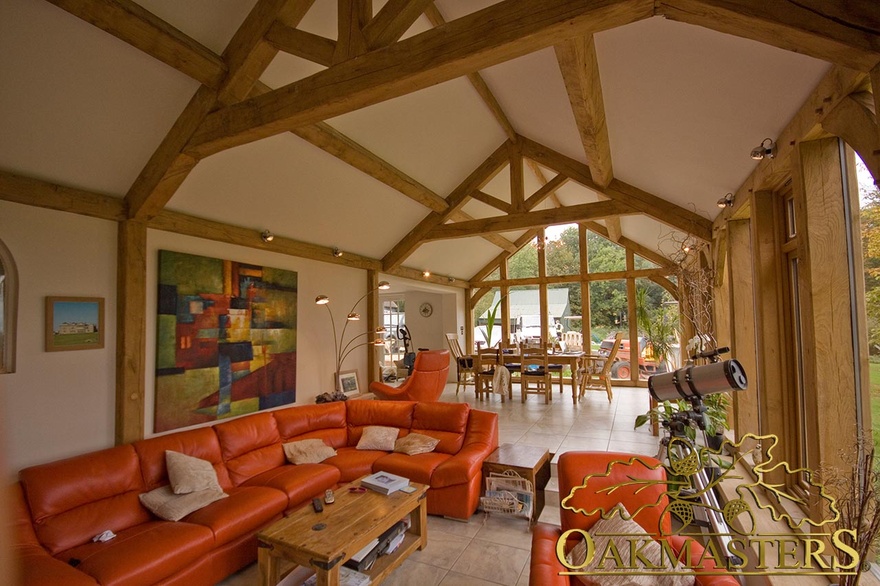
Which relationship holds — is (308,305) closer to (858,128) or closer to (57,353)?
(57,353)

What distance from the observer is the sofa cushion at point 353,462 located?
3.97 meters

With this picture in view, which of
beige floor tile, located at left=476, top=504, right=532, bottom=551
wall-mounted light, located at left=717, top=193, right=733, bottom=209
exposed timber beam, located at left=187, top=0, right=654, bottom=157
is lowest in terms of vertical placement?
beige floor tile, located at left=476, top=504, right=532, bottom=551

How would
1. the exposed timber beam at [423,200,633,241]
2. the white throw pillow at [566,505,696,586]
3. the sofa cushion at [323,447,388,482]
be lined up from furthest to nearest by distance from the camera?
1. the exposed timber beam at [423,200,633,241]
2. the sofa cushion at [323,447,388,482]
3. the white throw pillow at [566,505,696,586]

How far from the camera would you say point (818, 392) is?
214 centimetres

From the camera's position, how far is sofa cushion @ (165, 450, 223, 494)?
3197mm

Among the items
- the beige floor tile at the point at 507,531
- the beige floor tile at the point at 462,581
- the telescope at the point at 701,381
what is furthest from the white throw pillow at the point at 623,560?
the beige floor tile at the point at 507,531

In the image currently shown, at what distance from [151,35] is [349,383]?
4.62 m

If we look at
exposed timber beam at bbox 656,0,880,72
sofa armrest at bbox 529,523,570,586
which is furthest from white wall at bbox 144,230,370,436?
exposed timber beam at bbox 656,0,880,72

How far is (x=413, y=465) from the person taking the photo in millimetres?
3904

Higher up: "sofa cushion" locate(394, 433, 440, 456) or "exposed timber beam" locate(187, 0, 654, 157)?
"exposed timber beam" locate(187, 0, 654, 157)

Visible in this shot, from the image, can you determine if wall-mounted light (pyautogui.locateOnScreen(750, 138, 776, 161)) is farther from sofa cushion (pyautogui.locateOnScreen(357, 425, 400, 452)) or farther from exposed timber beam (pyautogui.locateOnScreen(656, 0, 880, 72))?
sofa cushion (pyautogui.locateOnScreen(357, 425, 400, 452))

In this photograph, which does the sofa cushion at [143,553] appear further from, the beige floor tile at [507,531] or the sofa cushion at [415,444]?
the beige floor tile at [507,531]

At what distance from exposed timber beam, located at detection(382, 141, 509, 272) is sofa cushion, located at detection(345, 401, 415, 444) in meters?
2.68

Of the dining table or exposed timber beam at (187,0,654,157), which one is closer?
exposed timber beam at (187,0,654,157)
